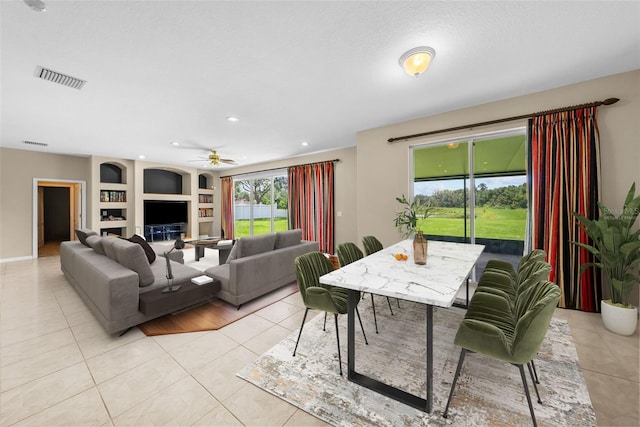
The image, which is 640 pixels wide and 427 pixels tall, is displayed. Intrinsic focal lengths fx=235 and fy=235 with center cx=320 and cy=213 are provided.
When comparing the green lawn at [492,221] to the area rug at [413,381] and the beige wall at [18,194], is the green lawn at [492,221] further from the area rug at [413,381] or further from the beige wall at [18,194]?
the beige wall at [18,194]

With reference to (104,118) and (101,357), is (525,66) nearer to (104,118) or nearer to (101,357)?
(101,357)

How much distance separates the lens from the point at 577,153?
2711 millimetres

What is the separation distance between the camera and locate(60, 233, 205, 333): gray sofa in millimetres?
Result: 2238

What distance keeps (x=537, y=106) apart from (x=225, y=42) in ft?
12.0

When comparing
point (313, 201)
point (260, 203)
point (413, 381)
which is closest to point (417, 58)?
point (413, 381)

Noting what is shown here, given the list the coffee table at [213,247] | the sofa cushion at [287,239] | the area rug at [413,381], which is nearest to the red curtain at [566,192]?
the area rug at [413,381]

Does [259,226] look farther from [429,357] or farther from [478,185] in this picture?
[429,357]

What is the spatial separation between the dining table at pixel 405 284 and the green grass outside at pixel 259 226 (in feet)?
16.9

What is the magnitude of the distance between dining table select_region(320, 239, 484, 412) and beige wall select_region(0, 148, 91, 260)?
26.3ft

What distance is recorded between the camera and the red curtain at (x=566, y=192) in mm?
2655

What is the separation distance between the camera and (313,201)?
243 inches

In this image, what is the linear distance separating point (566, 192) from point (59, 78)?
18.9ft

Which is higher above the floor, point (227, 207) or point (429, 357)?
point (227, 207)

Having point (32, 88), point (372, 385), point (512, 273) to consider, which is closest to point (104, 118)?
point (32, 88)
